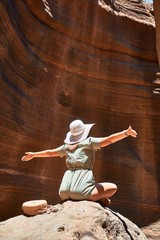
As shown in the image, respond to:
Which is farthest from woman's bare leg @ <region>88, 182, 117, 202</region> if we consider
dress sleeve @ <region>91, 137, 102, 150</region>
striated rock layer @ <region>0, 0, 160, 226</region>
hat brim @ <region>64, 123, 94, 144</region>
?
striated rock layer @ <region>0, 0, 160, 226</region>

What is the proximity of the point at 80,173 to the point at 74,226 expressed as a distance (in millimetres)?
737

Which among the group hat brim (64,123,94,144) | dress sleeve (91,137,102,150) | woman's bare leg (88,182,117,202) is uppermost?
hat brim (64,123,94,144)

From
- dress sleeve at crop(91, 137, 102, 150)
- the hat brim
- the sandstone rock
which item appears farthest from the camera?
the hat brim

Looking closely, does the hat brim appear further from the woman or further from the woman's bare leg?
the woman's bare leg

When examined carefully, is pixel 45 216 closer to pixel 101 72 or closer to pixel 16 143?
pixel 16 143

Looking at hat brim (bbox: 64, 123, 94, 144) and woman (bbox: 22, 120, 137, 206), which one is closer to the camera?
woman (bbox: 22, 120, 137, 206)

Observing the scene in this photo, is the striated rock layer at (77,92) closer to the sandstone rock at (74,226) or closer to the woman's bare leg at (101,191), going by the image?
the sandstone rock at (74,226)

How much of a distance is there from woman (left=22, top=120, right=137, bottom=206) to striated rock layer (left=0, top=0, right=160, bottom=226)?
9.68ft

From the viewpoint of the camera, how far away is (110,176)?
8.22 m

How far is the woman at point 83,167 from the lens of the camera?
13.0 ft

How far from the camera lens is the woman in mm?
3961

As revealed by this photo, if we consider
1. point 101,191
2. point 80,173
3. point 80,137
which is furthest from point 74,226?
point 80,137

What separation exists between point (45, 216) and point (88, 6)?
6435 millimetres

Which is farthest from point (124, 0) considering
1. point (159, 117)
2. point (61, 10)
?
point (159, 117)
